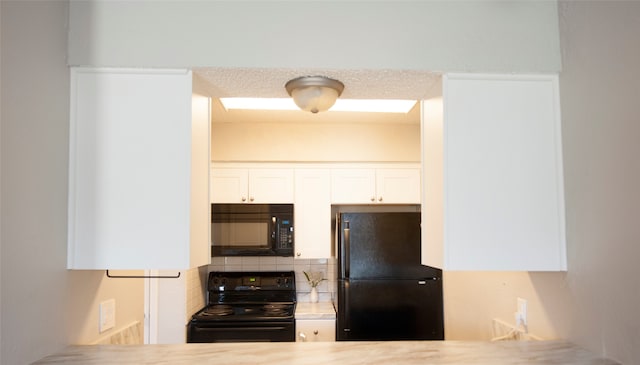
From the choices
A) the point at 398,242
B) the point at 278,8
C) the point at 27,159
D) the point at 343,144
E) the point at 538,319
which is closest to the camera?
the point at 27,159

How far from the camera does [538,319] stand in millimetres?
1876

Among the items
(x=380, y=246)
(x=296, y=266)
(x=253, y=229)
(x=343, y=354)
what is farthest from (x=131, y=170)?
(x=296, y=266)

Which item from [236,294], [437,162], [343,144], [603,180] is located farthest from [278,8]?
[236,294]

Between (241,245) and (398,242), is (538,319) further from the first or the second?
(241,245)

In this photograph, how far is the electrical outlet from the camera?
1971mm

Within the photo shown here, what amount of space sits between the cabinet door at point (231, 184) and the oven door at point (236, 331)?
0.92 m

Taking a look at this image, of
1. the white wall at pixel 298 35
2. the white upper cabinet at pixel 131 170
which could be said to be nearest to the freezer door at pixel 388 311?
the white upper cabinet at pixel 131 170

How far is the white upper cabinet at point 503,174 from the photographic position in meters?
1.68

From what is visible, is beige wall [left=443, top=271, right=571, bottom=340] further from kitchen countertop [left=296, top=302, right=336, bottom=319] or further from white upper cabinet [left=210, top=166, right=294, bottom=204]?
white upper cabinet [left=210, top=166, right=294, bottom=204]

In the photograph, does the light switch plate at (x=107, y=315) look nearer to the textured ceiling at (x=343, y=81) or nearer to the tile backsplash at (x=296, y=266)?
the textured ceiling at (x=343, y=81)

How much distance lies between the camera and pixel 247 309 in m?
3.82

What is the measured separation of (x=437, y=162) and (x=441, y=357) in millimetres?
675

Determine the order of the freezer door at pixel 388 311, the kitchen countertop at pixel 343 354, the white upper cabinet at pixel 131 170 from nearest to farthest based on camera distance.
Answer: the kitchen countertop at pixel 343 354, the white upper cabinet at pixel 131 170, the freezer door at pixel 388 311

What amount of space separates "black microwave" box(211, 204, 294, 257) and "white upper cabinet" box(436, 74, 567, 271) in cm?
213
